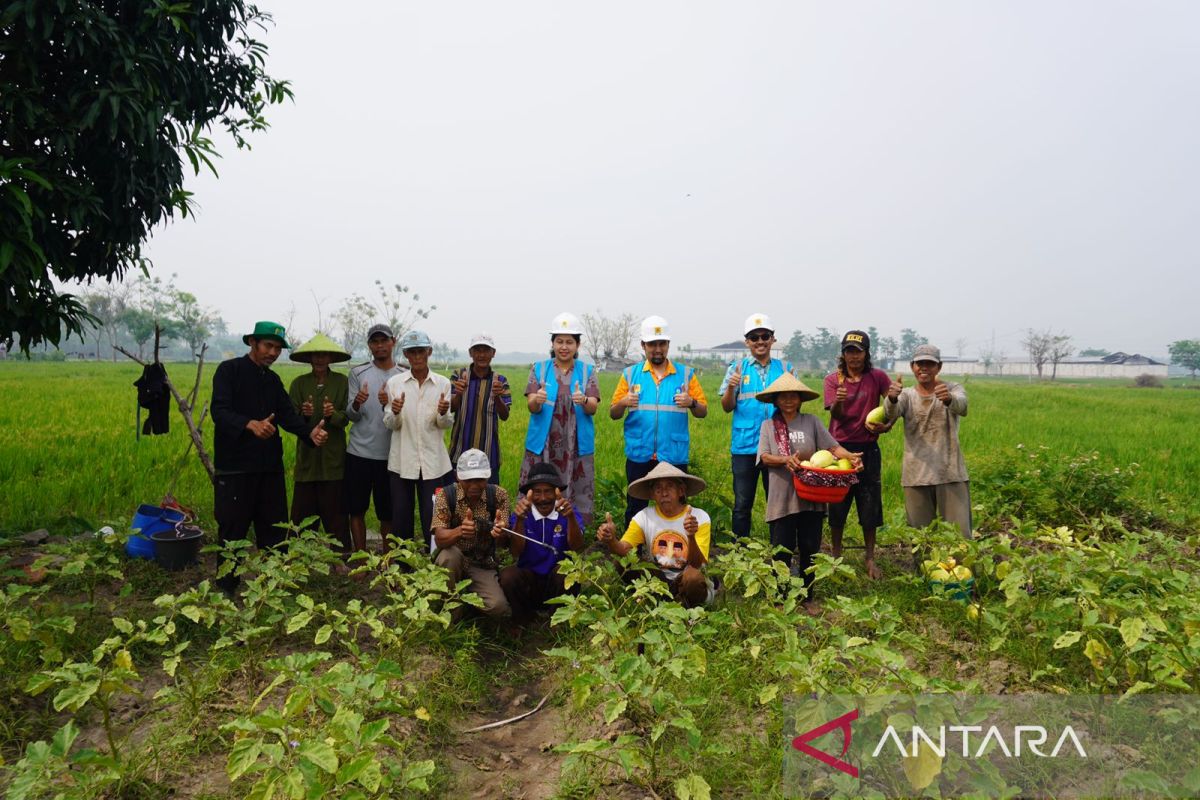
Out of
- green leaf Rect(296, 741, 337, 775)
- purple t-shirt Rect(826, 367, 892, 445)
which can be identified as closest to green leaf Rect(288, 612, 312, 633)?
green leaf Rect(296, 741, 337, 775)

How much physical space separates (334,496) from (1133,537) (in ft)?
17.8

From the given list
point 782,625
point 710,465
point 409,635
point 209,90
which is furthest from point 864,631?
point 209,90

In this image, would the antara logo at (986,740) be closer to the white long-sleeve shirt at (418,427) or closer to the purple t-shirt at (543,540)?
the purple t-shirt at (543,540)

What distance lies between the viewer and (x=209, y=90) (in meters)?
5.25

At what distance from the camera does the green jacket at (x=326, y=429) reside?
5367 mm

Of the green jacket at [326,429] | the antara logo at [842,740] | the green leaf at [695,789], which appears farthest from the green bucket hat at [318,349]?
the antara logo at [842,740]

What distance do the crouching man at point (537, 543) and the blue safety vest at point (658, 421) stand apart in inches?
40.0

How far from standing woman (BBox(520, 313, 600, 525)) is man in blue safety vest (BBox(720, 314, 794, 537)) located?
3.69 ft

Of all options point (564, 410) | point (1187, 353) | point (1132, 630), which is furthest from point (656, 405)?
point (1187, 353)

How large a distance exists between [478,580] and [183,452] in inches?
270

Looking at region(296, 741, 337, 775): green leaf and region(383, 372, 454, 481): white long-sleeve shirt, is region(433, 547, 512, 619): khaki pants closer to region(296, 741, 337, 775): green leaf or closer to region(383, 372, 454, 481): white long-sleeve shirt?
region(383, 372, 454, 481): white long-sleeve shirt

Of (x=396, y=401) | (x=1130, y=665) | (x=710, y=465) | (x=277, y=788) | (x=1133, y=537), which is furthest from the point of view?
(x=710, y=465)

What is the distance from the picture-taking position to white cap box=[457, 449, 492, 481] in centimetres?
451

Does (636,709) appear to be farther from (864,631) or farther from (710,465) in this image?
(710,465)
